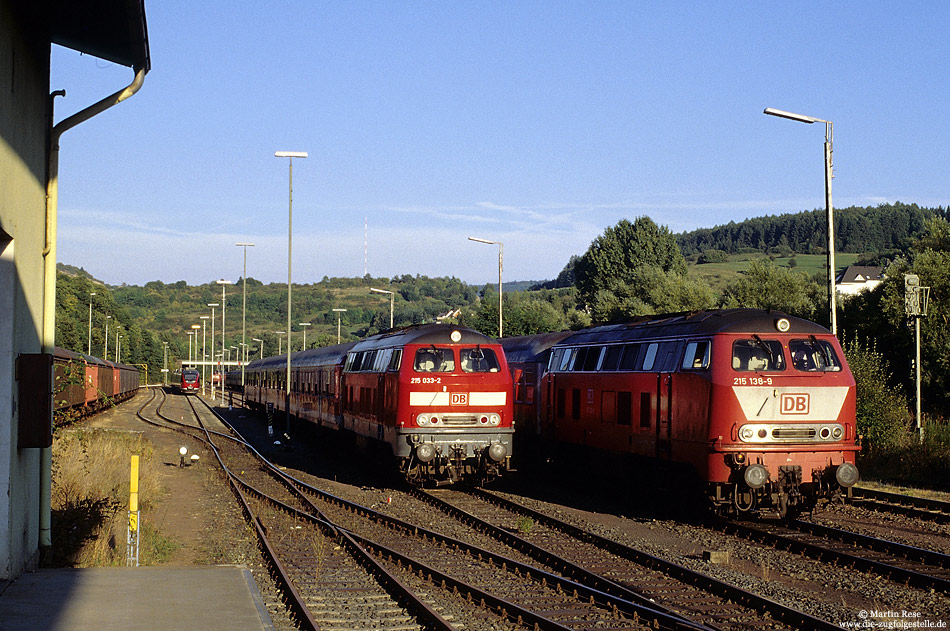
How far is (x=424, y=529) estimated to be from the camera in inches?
596

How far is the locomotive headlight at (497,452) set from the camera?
19469 millimetres

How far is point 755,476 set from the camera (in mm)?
14109

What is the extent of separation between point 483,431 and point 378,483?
13.2 ft

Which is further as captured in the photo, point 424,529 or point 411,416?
point 411,416

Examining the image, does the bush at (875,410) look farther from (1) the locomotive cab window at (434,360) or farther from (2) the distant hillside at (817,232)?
(2) the distant hillside at (817,232)

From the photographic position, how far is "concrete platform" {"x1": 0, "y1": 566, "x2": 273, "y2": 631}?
803 centimetres

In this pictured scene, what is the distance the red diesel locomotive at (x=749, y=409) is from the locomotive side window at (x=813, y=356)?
2 cm

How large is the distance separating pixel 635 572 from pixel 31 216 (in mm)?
7962

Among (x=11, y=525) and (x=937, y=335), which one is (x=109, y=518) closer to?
(x=11, y=525)

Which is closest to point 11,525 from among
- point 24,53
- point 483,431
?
point 24,53

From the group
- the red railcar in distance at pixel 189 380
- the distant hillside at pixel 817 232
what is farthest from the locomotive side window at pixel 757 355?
the distant hillside at pixel 817 232

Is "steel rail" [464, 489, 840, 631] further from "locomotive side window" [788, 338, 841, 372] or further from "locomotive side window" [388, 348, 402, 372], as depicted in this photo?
"locomotive side window" [388, 348, 402, 372]

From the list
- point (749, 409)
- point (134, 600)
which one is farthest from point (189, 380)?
point (134, 600)

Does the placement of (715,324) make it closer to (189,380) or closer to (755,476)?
(755,476)
